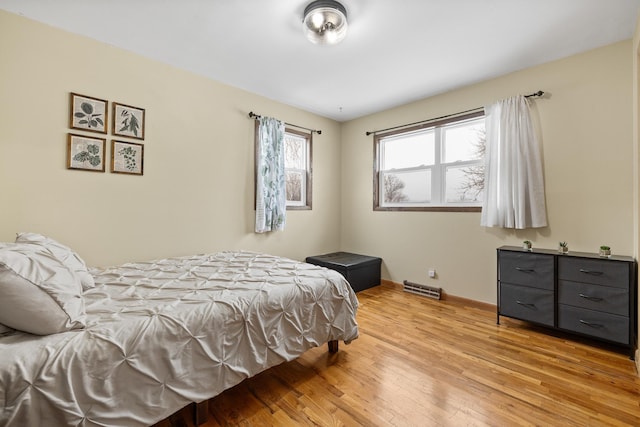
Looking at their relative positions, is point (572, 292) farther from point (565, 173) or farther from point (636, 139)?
point (636, 139)

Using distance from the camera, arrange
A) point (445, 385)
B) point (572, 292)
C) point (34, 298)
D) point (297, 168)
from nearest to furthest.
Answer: point (34, 298)
point (445, 385)
point (572, 292)
point (297, 168)

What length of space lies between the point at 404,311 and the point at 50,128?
3.68 meters

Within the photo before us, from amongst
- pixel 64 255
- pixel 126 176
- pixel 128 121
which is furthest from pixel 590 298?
pixel 128 121

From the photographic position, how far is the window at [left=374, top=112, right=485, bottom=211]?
132 inches

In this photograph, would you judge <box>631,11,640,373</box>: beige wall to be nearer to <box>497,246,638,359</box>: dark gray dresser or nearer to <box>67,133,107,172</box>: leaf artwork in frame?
<box>497,246,638,359</box>: dark gray dresser

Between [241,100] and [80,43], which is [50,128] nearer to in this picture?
[80,43]

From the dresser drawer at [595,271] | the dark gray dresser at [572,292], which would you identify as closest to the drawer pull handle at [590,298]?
the dark gray dresser at [572,292]

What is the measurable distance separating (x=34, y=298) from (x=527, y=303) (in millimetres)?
3408

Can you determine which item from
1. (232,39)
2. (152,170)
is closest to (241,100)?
(232,39)

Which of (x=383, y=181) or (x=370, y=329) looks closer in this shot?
(x=370, y=329)

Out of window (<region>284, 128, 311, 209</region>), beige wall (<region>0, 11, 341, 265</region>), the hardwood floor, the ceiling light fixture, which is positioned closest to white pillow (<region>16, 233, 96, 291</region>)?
beige wall (<region>0, 11, 341, 265</region>)

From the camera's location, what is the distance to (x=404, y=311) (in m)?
3.11

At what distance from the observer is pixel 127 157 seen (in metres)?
2.67

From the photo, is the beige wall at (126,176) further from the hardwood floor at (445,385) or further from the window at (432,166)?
the hardwood floor at (445,385)
